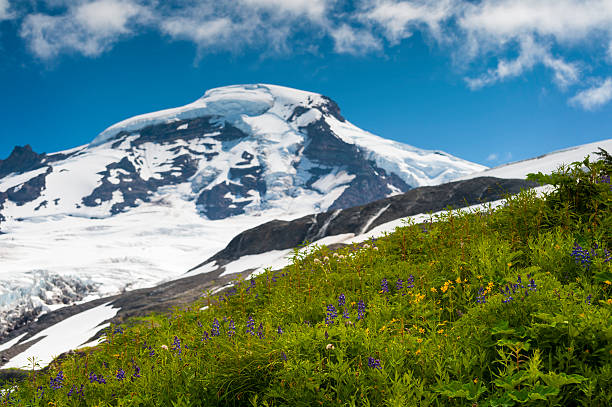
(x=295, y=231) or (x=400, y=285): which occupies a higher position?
(x=295, y=231)

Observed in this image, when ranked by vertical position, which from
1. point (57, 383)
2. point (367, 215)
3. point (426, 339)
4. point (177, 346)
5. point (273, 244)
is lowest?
point (426, 339)

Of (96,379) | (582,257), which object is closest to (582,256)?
(582,257)

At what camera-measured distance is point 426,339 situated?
313 centimetres

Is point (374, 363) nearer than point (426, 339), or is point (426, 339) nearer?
point (374, 363)

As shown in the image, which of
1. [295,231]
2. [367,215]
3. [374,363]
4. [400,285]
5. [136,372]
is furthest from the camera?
[295,231]

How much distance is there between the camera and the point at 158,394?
9.73ft

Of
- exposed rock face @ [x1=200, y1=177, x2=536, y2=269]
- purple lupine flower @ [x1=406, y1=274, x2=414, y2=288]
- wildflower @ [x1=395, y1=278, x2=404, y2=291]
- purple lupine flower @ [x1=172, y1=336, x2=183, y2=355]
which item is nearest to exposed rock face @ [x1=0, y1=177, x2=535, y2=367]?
exposed rock face @ [x1=200, y1=177, x2=536, y2=269]

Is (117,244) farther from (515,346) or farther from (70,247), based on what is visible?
(515,346)

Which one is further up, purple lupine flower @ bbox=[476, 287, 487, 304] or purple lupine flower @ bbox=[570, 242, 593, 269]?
purple lupine flower @ bbox=[570, 242, 593, 269]

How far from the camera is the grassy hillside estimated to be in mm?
2459

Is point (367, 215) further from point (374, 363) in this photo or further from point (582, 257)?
point (374, 363)

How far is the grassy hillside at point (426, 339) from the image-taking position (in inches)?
96.8

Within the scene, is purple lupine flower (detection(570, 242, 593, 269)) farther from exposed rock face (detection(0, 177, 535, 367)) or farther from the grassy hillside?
exposed rock face (detection(0, 177, 535, 367))

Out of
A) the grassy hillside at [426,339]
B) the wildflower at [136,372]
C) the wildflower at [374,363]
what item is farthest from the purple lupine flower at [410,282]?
the wildflower at [136,372]
